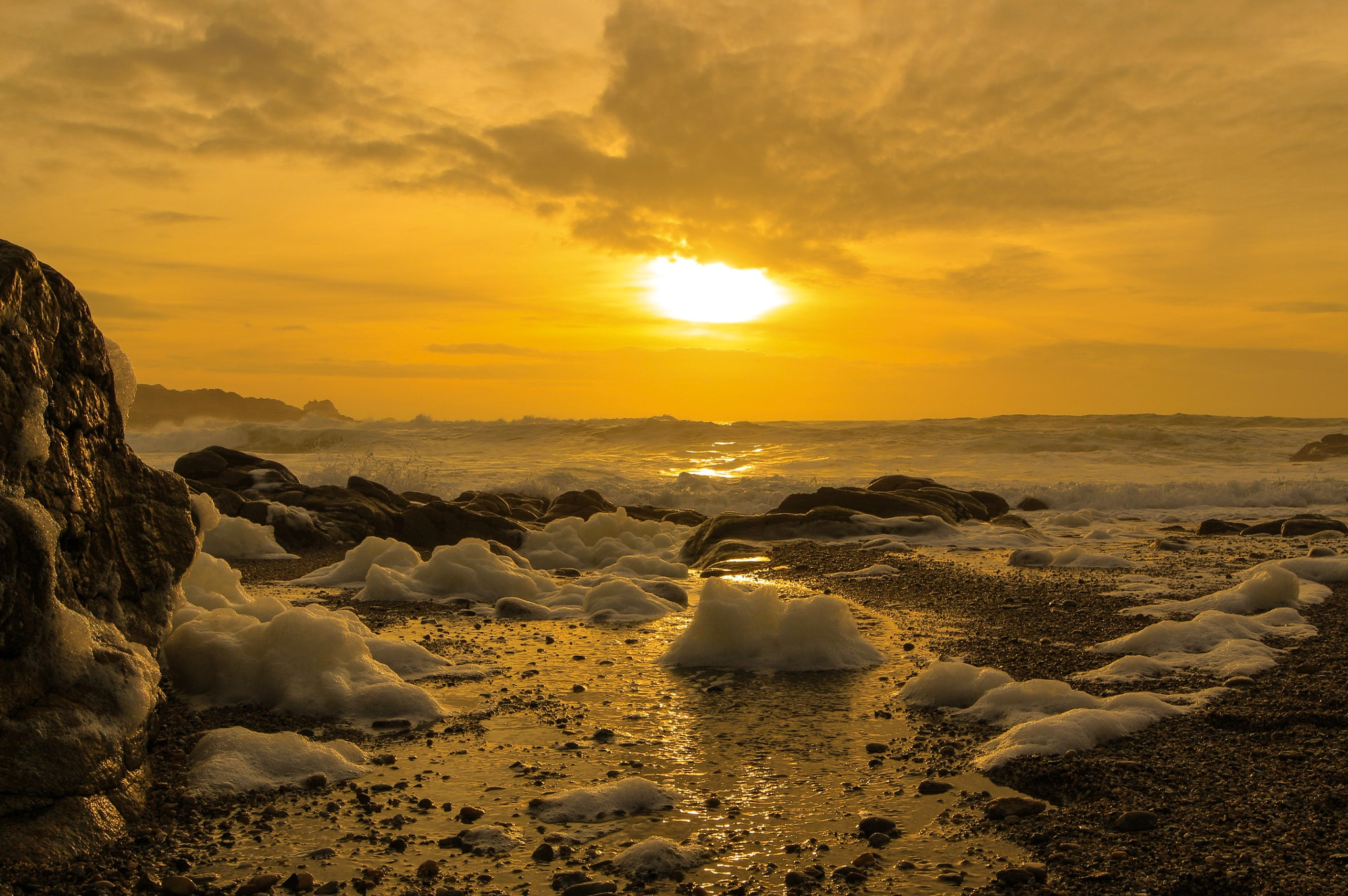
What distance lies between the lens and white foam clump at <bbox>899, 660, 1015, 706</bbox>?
5672mm

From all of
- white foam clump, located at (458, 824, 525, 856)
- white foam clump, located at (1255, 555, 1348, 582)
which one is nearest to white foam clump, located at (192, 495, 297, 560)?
white foam clump, located at (458, 824, 525, 856)

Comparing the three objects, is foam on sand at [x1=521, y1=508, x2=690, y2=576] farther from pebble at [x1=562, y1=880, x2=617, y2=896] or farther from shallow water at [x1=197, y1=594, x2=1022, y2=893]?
pebble at [x1=562, y1=880, x2=617, y2=896]

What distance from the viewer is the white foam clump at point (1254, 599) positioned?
807 centimetres

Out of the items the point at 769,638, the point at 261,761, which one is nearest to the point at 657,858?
the point at 261,761

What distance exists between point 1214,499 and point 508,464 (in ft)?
70.7

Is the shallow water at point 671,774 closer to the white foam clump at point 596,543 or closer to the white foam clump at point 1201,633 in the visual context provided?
the white foam clump at point 1201,633

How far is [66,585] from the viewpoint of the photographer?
399 centimetres

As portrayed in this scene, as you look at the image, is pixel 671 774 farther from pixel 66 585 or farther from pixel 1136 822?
pixel 66 585

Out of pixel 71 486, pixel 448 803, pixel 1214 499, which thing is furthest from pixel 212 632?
pixel 1214 499

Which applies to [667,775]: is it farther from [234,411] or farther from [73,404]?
[234,411]

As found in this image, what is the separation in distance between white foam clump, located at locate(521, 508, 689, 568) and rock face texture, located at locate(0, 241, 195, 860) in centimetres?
753

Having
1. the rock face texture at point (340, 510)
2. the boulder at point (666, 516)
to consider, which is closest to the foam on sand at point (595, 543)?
the rock face texture at point (340, 510)

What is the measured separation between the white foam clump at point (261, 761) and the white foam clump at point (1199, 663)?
4459 millimetres

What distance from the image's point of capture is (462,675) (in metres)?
6.41
